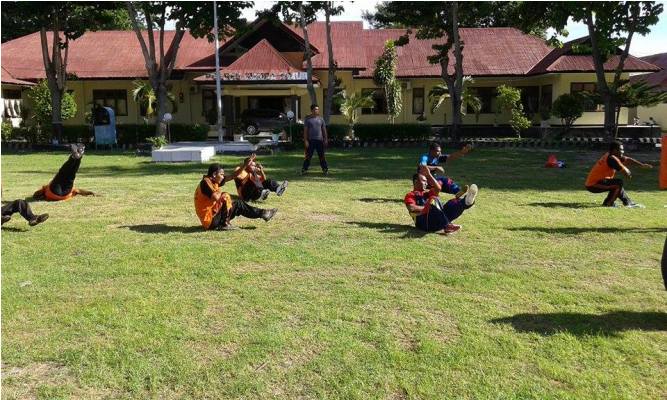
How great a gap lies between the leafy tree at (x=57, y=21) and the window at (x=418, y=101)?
14.6 m

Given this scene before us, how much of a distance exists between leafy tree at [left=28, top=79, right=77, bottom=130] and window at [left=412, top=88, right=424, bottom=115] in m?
16.4

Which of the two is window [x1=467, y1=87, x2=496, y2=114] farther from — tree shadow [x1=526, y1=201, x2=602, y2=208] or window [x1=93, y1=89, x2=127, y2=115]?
tree shadow [x1=526, y1=201, x2=602, y2=208]

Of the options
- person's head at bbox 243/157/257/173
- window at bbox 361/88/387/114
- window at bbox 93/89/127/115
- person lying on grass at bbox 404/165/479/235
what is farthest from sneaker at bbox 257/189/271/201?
window at bbox 93/89/127/115

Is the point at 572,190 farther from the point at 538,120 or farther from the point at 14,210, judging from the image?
the point at 538,120

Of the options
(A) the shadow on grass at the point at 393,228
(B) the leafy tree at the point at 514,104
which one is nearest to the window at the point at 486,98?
(B) the leafy tree at the point at 514,104

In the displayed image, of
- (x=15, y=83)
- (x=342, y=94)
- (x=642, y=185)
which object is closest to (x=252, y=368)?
(x=642, y=185)

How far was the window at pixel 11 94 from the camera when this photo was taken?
28656mm

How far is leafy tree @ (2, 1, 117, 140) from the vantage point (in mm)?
23650

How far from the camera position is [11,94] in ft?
96.5

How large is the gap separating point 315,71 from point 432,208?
22598 mm

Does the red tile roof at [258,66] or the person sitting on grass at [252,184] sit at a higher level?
the red tile roof at [258,66]

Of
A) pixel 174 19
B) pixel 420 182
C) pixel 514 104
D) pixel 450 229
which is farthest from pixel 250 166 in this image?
pixel 514 104

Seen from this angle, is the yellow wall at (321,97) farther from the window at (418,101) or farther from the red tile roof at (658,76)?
the red tile roof at (658,76)

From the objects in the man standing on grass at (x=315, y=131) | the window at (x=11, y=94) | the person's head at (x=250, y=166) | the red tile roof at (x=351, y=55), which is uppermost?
the red tile roof at (x=351, y=55)
